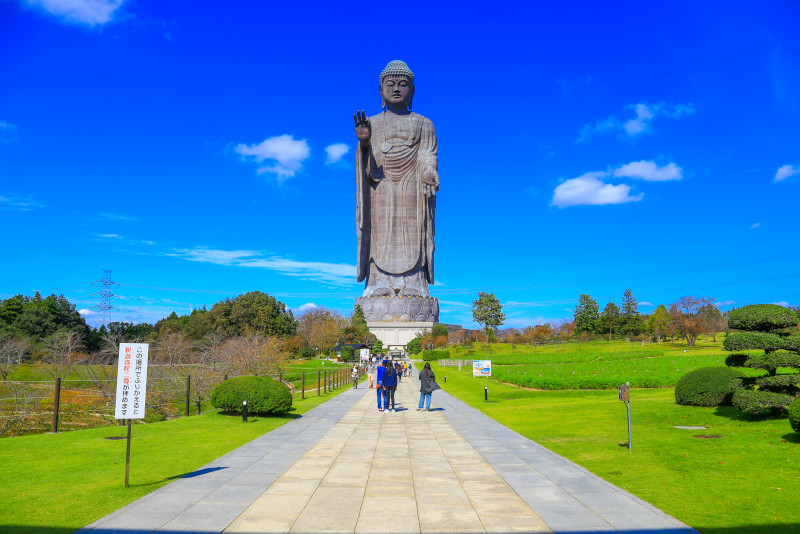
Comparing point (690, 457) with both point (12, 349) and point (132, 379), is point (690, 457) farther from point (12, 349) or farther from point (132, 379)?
point (12, 349)

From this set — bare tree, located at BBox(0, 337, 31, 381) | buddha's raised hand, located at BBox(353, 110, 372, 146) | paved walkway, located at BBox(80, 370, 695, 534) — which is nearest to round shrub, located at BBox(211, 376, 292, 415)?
paved walkway, located at BBox(80, 370, 695, 534)

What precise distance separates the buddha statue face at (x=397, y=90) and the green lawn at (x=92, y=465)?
6419cm

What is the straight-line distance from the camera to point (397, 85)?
7288 centimetres

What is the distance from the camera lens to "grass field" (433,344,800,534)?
6480 millimetres

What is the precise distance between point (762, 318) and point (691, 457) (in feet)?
15.7

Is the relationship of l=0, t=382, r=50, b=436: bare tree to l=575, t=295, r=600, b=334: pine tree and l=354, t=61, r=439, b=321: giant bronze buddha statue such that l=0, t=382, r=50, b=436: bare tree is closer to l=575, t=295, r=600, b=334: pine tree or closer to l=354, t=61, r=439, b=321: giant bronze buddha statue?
l=354, t=61, r=439, b=321: giant bronze buddha statue

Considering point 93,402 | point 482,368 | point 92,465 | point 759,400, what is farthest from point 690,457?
point 93,402

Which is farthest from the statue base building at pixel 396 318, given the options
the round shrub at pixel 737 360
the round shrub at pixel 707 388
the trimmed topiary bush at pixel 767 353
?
the trimmed topiary bush at pixel 767 353

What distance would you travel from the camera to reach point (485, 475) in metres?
A: 8.49

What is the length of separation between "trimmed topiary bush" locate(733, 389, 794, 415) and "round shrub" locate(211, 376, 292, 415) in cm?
1127

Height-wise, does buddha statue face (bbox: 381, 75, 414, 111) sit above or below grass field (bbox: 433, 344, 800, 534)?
above

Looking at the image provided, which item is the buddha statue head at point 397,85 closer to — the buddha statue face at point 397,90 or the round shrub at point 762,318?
the buddha statue face at point 397,90

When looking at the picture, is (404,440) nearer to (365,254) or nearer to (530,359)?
(530,359)

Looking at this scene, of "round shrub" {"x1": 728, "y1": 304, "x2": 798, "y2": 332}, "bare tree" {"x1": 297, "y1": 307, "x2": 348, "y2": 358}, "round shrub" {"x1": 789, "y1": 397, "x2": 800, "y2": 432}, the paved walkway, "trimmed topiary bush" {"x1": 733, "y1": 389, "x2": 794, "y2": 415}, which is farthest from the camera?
"bare tree" {"x1": 297, "y1": 307, "x2": 348, "y2": 358}
